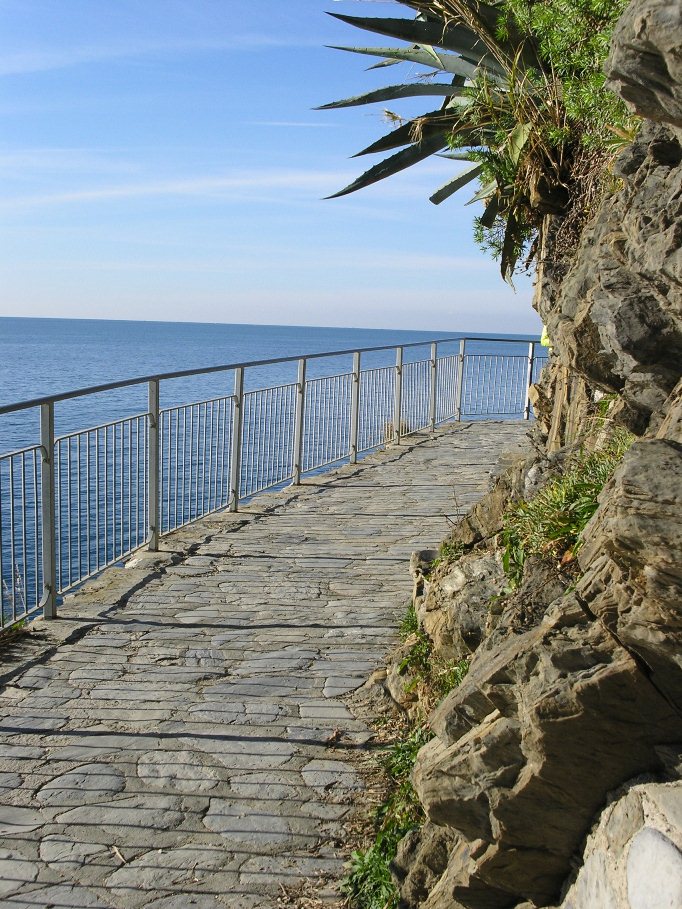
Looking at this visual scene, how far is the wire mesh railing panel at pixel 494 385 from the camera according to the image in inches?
732

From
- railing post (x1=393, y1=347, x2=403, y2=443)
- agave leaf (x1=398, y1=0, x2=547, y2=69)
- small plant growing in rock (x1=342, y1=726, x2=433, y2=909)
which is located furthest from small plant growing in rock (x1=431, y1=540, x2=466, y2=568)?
railing post (x1=393, y1=347, x2=403, y2=443)

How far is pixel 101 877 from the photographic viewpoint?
4152mm

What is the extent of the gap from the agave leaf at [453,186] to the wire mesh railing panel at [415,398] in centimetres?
475

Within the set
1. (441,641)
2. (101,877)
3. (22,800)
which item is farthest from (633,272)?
(22,800)

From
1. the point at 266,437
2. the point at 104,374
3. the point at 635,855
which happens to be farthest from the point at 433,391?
the point at 104,374

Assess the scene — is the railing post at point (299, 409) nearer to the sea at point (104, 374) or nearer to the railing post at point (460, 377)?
the sea at point (104, 374)

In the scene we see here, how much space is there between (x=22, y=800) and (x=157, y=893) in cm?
105

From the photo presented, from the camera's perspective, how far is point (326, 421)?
521 inches

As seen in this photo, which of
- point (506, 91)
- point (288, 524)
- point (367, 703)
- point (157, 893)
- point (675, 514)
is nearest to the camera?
point (675, 514)

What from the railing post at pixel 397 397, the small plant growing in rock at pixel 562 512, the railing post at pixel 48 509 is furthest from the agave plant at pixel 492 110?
the railing post at pixel 397 397

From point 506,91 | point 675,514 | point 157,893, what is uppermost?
point 506,91

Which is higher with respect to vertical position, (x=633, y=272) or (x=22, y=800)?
(x=633, y=272)

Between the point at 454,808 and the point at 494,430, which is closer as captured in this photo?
the point at 454,808

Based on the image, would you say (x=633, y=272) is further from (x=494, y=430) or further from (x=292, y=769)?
(x=494, y=430)
